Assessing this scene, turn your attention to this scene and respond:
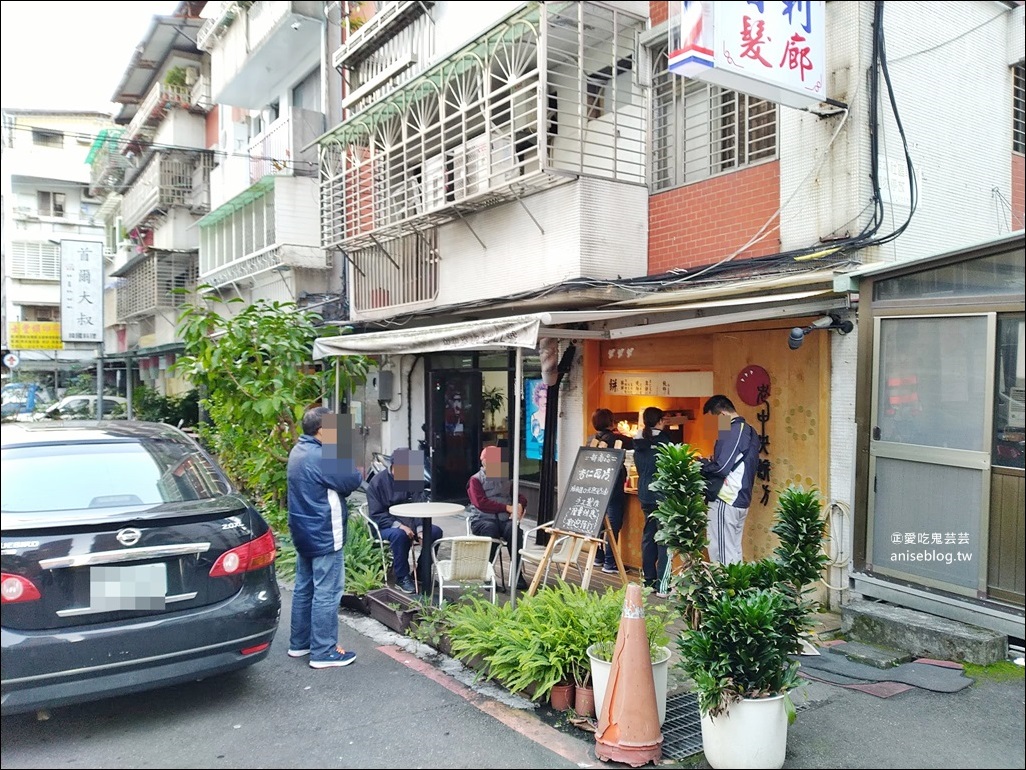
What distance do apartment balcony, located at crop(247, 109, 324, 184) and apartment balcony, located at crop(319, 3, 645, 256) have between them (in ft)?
11.6

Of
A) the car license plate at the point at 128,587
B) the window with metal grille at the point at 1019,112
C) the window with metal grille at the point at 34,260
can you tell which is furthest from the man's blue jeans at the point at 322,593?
the window with metal grille at the point at 34,260

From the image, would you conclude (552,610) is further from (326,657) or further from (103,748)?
(103,748)

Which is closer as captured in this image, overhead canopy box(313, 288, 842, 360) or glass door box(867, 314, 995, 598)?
glass door box(867, 314, 995, 598)

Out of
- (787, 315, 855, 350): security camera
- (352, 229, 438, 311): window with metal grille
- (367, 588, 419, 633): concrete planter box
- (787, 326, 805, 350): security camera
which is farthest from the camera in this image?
(352, 229, 438, 311): window with metal grille

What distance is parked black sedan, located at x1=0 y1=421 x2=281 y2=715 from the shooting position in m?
4.20

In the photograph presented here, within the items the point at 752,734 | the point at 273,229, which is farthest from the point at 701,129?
the point at 273,229

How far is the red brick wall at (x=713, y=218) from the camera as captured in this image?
752cm

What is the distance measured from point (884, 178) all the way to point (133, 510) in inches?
245

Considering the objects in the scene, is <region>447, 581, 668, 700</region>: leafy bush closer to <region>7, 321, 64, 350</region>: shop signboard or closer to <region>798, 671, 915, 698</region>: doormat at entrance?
<region>798, 671, 915, 698</region>: doormat at entrance

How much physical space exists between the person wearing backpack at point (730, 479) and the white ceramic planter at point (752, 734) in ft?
9.16

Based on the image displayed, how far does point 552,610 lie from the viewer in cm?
531


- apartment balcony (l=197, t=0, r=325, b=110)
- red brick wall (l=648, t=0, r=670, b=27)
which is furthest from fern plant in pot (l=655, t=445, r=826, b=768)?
apartment balcony (l=197, t=0, r=325, b=110)

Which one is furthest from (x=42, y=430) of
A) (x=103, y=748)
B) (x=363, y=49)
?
(x=363, y=49)

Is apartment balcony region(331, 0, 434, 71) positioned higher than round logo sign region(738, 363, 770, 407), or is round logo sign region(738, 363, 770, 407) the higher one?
apartment balcony region(331, 0, 434, 71)
